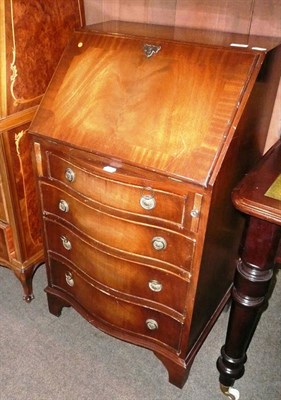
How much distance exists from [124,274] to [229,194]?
0.48m

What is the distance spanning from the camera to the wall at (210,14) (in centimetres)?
139

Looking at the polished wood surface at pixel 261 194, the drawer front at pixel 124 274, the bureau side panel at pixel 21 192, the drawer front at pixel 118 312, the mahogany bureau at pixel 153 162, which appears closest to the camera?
the polished wood surface at pixel 261 194

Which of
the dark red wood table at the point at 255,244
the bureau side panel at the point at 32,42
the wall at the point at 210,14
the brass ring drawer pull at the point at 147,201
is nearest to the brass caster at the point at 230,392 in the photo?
the dark red wood table at the point at 255,244

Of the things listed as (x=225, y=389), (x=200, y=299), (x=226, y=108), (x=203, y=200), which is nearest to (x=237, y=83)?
(x=226, y=108)

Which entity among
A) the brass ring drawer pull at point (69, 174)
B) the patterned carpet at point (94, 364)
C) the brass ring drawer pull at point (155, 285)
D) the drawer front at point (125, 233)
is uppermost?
the brass ring drawer pull at point (69, 174)

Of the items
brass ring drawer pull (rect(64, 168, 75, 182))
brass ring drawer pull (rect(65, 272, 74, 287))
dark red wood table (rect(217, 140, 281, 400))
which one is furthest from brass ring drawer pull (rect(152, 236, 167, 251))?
brass ring drawer pull (rect(65, 272, 74, 287))

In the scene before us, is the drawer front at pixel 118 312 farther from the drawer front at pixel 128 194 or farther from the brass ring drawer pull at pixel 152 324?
the drawer front at pixel 128 194

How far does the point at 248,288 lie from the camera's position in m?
1.21

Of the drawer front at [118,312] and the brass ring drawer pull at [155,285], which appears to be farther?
the drawer front at [118,312]

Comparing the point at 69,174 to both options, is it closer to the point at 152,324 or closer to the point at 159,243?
the point at 159,243

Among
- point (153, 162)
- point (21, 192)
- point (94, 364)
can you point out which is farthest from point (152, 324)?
point (21, 192)

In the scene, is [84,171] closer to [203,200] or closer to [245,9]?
[203,200]

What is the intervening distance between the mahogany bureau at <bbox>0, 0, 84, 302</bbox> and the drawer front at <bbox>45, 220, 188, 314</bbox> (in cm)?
24

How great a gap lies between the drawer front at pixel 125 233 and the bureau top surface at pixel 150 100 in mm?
226
